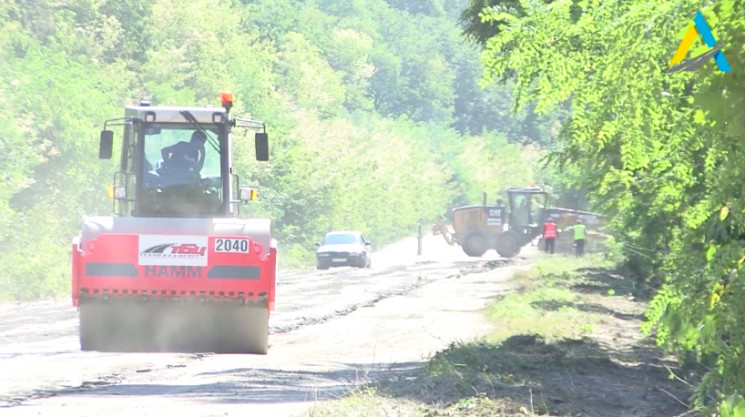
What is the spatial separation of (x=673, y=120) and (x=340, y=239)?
147 feet

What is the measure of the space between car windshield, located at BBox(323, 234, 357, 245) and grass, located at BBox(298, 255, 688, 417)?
91.8ft

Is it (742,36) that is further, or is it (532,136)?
(532,136)

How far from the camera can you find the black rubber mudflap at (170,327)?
15289 millimetres

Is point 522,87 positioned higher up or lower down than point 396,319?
higher up

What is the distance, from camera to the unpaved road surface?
13289 millimetres

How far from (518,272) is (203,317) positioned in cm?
3079

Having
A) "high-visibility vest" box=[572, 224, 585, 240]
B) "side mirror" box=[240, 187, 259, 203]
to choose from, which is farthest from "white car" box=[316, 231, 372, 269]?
A: "side mirror" box=[240, 187, 259, 203]

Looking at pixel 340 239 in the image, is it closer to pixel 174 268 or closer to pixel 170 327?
pixel 170 327

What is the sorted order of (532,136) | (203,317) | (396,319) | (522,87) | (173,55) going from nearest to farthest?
(522,87)
(203,317)
(396,319)
(173,55)
(532,136)

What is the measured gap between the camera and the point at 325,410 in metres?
11.8

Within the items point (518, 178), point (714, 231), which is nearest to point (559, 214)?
point (714, 231)

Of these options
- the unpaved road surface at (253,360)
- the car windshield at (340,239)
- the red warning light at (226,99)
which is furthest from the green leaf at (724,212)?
the car windshield at (340,239)

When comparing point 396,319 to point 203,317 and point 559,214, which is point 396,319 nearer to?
point 203,317

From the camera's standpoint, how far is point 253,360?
18625 mm
